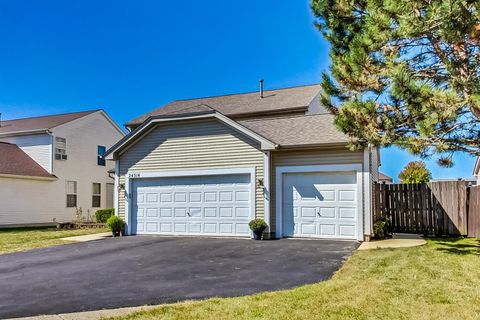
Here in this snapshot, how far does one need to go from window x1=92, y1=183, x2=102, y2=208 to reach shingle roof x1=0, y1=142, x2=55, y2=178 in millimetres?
3458

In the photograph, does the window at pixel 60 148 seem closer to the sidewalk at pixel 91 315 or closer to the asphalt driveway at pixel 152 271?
the asphalt driveway at pixel 152 271

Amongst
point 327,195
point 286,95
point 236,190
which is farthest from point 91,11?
point 327,195

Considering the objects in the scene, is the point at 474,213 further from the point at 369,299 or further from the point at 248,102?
the point at 248,102

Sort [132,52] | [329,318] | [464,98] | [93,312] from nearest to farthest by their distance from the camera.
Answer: [329,318]
[93,312]
[464,98]
[132,52]

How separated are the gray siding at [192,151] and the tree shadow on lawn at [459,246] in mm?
5635

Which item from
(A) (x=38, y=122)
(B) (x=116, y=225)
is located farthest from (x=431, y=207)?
(A) (x=38, y=122)

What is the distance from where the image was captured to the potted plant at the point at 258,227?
515 inches

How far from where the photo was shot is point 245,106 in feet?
69.5

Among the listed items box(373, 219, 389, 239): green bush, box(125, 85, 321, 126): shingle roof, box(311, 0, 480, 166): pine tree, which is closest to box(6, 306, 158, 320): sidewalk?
box(311, 0, 480, 166): pine tree

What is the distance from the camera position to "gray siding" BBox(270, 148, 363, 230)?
12.6 m

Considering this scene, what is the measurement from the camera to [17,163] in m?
22.2

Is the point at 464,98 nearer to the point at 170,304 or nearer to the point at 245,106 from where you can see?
the point at 170,304

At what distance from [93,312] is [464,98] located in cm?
732

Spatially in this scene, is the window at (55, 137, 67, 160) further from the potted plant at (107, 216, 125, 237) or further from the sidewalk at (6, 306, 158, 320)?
the sidewalk at (6, 306, 158, 320)
